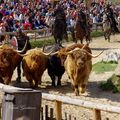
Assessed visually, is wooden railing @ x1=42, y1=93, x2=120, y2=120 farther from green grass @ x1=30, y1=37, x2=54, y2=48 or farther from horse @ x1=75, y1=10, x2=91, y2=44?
green grass @ x1=30, y1=37, x2=54, y2=48

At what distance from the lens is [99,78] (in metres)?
17.6

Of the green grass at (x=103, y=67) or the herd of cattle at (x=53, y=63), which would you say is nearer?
the herd of cattle at (x=53, y=63)

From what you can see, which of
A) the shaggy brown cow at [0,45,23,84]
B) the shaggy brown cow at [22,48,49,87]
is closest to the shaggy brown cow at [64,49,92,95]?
the shaggy brown cow at [22,48,49,87]

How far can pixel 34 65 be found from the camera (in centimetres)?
1544

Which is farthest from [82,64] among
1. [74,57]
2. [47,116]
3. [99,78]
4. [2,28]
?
[2,28]

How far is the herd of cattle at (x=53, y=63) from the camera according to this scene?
48.4 ft

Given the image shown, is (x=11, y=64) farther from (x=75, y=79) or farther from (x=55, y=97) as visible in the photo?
(x=55, y=97)

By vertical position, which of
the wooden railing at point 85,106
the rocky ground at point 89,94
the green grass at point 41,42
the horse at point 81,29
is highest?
the wooden railing at point 85,106

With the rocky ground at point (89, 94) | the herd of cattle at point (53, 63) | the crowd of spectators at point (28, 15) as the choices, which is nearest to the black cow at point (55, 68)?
the herd of cattle at point (53, 63)

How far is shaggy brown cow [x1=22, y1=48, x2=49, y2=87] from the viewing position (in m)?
15.5

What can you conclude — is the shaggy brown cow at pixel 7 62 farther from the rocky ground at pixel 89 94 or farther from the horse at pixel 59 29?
the horse at pixel 59 29

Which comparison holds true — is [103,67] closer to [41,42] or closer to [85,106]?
[41,42]

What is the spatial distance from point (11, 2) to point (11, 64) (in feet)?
50.9

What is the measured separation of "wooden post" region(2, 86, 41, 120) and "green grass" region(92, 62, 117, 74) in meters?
9.61
